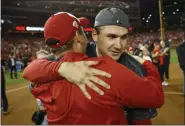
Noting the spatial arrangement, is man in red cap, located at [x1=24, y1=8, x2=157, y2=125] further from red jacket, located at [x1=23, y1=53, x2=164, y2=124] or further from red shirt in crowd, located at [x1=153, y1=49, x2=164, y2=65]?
red shirt in crowd, located at [x1=153, y1=49, x2=164, y2=65]

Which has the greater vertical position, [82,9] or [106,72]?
[82,9]

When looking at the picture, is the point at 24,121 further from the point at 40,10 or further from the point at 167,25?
the point at 167,25

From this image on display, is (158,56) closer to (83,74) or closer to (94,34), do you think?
(94,34)

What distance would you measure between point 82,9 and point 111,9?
869 inches

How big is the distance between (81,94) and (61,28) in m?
0.37

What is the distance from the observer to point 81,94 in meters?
1.22

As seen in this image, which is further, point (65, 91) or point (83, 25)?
point (83, 25)

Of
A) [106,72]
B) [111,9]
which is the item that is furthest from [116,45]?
[106,72]

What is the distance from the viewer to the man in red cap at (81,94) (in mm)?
1194

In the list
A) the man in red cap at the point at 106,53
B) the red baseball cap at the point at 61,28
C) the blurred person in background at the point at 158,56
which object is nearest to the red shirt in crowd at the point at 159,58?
the blurred person in background at the point at 158,56

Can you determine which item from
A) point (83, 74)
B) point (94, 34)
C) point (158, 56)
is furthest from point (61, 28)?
point (158, 56)

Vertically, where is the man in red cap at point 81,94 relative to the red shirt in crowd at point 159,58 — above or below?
above

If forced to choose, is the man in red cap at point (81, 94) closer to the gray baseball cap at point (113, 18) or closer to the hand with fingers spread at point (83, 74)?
the hand with fingers spread at point (83, 74)

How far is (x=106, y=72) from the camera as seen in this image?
119 cm
